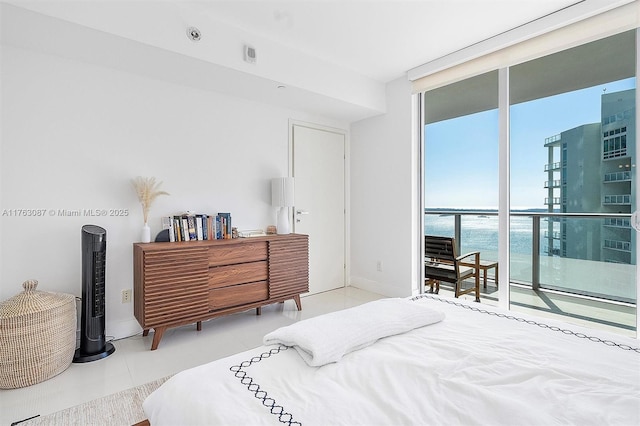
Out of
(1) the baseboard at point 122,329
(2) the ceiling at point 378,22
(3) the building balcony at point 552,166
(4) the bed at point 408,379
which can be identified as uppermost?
(2) the ceiling at point 378,22

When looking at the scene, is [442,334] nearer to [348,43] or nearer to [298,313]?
[298,313]

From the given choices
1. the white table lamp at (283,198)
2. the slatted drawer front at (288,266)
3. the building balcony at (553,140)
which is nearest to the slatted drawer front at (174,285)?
the slatted drawer front at (288,266)

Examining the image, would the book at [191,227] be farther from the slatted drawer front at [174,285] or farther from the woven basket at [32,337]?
the woven basket at [32,337]

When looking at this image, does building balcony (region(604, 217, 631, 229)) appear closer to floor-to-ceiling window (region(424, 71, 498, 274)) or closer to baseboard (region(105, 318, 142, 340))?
floor-to-ceiling window (region(424, 71, 498, 274))

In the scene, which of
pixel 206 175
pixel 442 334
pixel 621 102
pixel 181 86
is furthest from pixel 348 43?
pixel 442 334

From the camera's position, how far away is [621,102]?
2.52 metres

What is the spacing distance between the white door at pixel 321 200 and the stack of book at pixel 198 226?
1.02 m

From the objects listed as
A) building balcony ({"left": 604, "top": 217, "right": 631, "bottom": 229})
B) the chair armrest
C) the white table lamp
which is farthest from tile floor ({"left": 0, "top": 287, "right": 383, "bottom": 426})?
building balcony ({"left": 604, "top": 217, "right": 631, "bottom": 229})

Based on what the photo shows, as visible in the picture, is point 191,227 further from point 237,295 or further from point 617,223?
point 617,223

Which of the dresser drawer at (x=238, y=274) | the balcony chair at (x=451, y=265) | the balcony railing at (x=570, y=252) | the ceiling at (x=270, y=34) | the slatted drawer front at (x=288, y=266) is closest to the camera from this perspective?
the ceiling at (x=270, y=34)

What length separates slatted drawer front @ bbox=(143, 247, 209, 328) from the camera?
2.44 meters

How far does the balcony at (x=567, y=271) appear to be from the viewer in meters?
2.57

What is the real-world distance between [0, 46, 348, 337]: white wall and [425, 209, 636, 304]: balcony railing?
8.78 feet

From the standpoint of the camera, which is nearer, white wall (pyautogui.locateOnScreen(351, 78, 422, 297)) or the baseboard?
the baseboard
